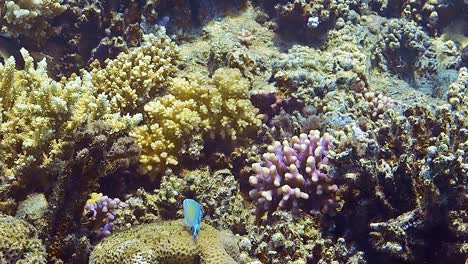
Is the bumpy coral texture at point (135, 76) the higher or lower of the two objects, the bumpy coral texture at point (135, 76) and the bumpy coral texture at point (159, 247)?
the higher

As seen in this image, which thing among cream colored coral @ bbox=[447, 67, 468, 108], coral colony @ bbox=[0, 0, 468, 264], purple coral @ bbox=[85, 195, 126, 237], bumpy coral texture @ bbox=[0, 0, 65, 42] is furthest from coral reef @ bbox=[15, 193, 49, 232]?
cream colored coral @ bbox=[447, 67, 468, 108]

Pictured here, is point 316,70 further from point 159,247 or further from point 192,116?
point 159,247

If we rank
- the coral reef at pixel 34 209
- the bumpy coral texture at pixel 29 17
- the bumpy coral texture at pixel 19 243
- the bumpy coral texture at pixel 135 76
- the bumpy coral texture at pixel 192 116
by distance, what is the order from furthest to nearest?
the bumpy coral texture at pixel 29 17 → the bumpy coral texture at pixel 135 76 → the bumpy coral texture at pixel 192 116 → the coral reef at pixel 34 209 → the bumpy coral texture at pixel 19 243

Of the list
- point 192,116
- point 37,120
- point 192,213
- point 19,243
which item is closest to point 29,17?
point 37,120

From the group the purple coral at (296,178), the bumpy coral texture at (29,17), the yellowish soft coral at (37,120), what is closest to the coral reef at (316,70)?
the purple coral at (296,178)

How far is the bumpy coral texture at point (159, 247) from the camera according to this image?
3.05 metres

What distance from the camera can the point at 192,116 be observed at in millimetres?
4445

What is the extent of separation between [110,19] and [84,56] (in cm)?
58

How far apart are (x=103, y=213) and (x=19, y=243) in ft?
3.39

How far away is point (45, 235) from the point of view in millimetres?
Answer: 3203

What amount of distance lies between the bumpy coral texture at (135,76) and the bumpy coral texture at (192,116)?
194 mm

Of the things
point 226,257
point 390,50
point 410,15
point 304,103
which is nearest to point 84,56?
point 304,103

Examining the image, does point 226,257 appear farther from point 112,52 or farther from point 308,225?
point 112,52

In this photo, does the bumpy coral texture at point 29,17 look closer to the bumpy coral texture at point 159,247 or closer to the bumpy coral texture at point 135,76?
the bumpy coral texture at point 135,76
